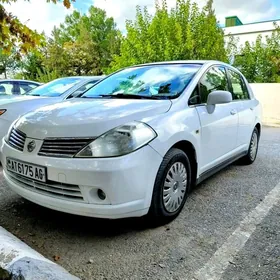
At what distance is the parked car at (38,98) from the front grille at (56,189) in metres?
1.87

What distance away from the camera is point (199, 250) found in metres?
2.21

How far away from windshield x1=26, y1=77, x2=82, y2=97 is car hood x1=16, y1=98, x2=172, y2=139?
2541mm

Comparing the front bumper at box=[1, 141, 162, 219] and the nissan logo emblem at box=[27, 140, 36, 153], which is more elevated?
the nissan logo emblem at box=[27, 140, 36, 153]

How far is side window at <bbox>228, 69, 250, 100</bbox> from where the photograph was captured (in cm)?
395

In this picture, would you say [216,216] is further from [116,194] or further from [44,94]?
[44,94]

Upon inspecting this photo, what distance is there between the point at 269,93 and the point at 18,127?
9.76 metres

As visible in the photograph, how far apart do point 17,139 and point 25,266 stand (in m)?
1.25

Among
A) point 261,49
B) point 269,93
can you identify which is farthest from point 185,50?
point 261,49

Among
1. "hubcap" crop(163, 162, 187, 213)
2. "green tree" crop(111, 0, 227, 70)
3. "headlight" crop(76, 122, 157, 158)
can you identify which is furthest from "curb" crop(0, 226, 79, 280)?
"green tree" crop(111, 0, 227, 70)

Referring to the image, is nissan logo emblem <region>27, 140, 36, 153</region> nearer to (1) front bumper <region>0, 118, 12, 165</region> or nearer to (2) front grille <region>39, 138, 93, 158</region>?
(2) front grille <region>39, 138, 93, 158</region>

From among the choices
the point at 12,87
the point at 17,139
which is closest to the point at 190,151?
the point at 17,139

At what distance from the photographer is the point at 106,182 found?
211 cm

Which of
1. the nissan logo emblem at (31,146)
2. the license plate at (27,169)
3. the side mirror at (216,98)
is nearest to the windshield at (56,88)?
the license plate at (27,169)

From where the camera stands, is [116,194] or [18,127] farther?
[18,127]
